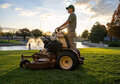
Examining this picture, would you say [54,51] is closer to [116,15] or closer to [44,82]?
[44,82]

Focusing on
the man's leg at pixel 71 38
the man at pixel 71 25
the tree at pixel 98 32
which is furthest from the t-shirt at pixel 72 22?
the tree at pixel 98 32

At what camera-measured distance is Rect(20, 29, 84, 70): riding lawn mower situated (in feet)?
13.9

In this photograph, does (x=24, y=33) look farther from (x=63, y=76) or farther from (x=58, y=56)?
(x=63, y=76)

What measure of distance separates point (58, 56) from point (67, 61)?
38 cm

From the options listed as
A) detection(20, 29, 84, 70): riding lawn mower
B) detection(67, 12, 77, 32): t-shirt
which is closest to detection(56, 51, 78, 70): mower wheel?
detection(20, 29, 84, 70): riding lawn mower

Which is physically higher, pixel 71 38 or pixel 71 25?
pixel 71 25

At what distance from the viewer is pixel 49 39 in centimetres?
479

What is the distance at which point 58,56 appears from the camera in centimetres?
432

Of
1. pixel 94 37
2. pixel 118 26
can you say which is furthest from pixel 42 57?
pixel 94 37

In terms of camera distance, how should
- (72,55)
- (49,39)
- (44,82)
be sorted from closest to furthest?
(44,82) < (72,55) < (49,39)

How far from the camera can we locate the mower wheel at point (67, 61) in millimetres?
4160

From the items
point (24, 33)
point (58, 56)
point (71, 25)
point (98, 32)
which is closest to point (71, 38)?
point (71, 25)

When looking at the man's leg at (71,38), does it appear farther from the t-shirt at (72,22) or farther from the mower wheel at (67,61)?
the mower wheel at (67,61)

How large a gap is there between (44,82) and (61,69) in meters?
1.38
